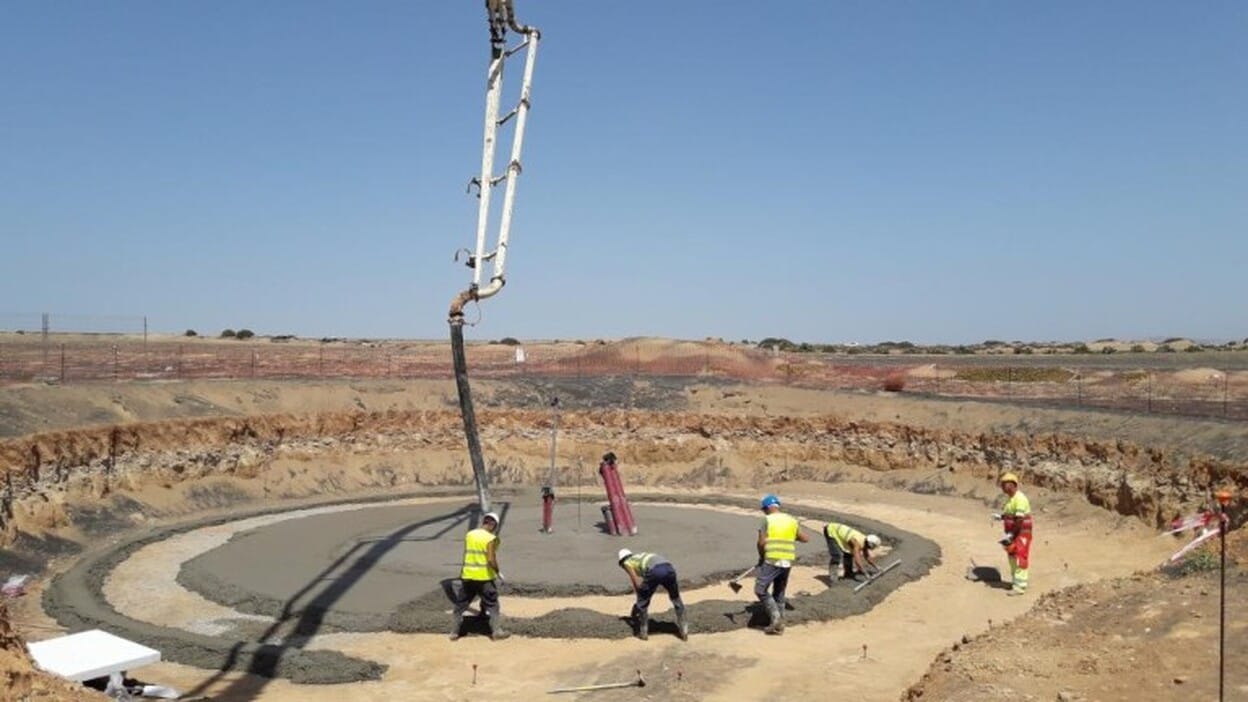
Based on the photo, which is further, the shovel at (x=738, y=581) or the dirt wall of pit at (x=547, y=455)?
the dirt wall of pit at (x=547, y=455)

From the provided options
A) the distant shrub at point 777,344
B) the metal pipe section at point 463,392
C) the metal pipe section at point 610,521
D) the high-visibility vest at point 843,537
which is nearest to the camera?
Answer: the high-visibility vest at point 843,537

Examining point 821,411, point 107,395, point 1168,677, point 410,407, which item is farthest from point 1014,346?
point 1168,677

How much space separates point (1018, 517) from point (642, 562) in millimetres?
7623

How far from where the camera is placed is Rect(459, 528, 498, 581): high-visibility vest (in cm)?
1441

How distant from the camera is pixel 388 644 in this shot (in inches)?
572

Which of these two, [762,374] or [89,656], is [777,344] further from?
[89,656]

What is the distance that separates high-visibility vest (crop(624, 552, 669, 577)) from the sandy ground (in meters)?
1.08

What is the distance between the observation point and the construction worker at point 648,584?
1428 cm

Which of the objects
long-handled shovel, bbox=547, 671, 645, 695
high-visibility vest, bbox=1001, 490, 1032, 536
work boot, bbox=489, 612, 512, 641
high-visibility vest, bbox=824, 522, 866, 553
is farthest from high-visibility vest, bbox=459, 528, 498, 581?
high-visibility vest, bbox=1001, 490, 1032, 536

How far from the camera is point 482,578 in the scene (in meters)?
14.5

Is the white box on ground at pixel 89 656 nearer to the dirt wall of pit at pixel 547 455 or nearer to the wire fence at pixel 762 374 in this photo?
the dirt wall of pit at pixel 547 455

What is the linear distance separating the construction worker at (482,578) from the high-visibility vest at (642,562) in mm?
2027

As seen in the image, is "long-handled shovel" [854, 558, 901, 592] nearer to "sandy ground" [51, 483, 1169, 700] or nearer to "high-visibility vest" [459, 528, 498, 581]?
"sandy ground" [51, 483, 1169, 700]

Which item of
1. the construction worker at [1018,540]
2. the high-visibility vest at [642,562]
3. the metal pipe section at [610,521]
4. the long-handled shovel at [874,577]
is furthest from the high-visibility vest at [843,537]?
the metal pipe section at [610,521]
